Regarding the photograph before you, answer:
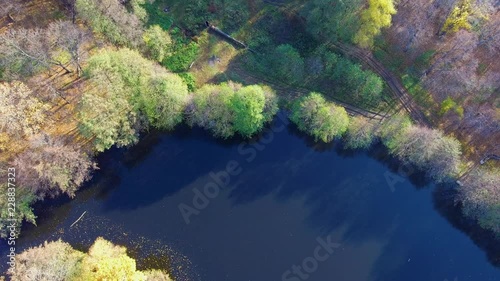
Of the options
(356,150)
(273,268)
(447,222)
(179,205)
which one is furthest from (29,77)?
(447,222)

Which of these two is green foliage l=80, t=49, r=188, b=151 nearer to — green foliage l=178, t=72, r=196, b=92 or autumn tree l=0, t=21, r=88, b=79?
green foliage l=178, t=72, r=196, b=92

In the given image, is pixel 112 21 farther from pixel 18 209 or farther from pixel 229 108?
pixel 18 209

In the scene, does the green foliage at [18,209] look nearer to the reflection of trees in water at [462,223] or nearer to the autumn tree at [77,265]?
the autumn tree at [77,265]

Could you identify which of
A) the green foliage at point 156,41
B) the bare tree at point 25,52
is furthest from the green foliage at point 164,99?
the bare tree at point 25,52

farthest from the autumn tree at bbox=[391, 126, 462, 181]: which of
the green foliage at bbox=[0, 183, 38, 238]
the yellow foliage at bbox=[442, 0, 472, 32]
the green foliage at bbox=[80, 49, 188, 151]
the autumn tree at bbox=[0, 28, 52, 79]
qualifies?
the autumn tree at bbox=[0, 28, 52, 79]

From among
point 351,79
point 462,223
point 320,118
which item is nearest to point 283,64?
point 351,79

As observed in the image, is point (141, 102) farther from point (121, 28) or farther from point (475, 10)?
point (475, 10)

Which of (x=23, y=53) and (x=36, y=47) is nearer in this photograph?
(x=23, y=53)
